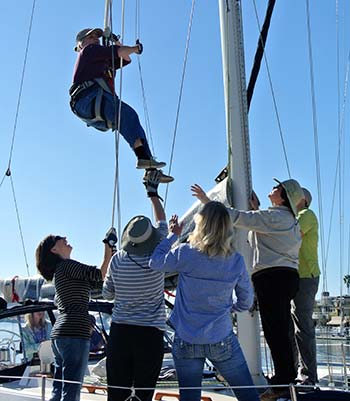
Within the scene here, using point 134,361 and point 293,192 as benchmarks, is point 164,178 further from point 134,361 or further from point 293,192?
point 134,361

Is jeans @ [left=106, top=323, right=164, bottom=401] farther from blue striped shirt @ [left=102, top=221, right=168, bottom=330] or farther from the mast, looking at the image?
the mast

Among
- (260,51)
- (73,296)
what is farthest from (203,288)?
(260,51)

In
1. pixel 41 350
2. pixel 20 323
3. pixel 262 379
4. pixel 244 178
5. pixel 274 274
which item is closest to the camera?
pixel 274 274

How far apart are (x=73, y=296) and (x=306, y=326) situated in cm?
193

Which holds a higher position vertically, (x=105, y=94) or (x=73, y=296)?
(x=105, y=94)

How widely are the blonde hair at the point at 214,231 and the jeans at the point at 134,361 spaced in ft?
2.11

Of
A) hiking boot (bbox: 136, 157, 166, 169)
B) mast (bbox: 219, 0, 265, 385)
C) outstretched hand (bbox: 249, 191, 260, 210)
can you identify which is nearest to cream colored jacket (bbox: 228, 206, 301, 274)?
mast (bbox: 219, 0, 265, 385)

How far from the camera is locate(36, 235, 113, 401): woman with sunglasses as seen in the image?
14.0 feet

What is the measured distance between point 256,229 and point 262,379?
1.23 metres

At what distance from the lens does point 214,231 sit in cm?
362

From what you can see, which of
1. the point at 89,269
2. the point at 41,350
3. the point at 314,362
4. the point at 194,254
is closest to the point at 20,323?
the point at 41,350

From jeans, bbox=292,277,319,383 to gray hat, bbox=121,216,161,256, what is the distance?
1740mm

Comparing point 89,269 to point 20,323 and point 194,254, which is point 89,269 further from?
point 20,323

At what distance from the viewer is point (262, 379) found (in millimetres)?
4969
